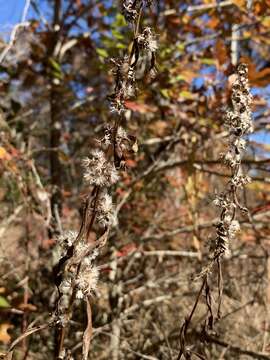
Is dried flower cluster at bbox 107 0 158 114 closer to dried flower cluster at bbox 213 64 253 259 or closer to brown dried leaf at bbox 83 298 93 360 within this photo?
dried flower cluster at bbox 213 64 253 259

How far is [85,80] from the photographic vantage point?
12.1ft

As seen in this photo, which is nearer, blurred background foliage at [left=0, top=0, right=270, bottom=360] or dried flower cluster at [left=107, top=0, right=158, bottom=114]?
dried flower cluster at [left=107, top=0, right=158, bottom=114]

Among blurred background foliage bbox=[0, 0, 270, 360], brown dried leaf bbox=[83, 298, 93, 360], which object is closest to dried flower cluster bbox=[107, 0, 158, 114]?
brown dried leaf bbox=[83, 298, 93, 360]

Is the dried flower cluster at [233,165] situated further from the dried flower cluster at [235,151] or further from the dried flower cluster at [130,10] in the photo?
the dried flower cluster at [130,10]

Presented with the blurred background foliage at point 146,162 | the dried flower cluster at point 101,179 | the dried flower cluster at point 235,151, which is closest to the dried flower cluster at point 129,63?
the dried flower cluster at point 101,179

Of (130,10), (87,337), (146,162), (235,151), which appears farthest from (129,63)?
(146,162)

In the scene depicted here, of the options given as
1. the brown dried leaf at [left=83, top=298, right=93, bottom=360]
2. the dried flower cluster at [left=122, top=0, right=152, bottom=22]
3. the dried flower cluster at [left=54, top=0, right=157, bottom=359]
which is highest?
the dried flower cluster at [left=122, top=0, right=152, bottom=22]

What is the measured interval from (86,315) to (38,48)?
80.7 inches

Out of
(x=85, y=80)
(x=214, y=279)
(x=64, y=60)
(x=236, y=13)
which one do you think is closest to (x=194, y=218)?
(x=214, y=279)

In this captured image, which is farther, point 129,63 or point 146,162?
point 146,162

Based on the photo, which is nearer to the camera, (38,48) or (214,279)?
(214,279)

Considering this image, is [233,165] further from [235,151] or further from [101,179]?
[101,179]

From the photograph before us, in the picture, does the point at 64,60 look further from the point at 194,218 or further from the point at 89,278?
the point at 89,278

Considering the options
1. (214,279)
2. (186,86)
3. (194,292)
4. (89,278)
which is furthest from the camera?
(186,86)
